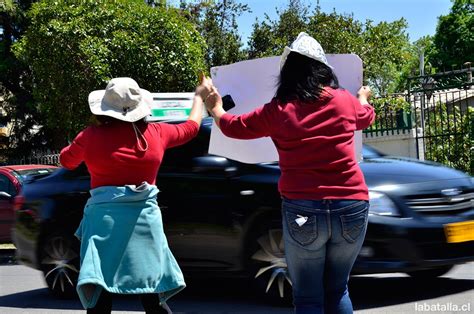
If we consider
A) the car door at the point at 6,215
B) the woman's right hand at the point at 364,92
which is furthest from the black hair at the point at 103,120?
the car door at the point at 6,215

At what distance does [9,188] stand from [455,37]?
54.0 meters

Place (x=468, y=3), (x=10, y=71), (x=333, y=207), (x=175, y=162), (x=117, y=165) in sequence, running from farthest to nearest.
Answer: (x=468, y=3) < (x=10, y=71) < (x=175, y=162) < (x=117, y=165) < (x=333, y=207)

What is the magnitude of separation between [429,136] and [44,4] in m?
11.5

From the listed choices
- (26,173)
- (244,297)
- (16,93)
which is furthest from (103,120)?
(16,93)

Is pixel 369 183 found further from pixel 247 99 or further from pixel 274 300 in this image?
pixel 247 99

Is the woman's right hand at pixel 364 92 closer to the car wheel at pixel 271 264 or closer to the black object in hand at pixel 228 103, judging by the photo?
the black object in hand at pixel 228 103

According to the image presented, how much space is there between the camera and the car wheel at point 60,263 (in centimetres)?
686

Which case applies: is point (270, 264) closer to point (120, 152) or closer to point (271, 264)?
point (271, 264)

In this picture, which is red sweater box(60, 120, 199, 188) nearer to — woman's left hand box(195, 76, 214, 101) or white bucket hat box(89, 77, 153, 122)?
white bucket hat box(89, 77, 153, 122)

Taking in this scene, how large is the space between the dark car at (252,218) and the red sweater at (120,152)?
7.07 ft

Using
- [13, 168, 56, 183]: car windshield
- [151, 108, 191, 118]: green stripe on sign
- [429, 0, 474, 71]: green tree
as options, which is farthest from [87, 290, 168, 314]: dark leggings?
[429, 0, 474, 71]: green tree

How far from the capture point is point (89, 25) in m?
19.7

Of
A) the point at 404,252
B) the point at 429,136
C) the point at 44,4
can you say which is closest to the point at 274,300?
the point at 404,252

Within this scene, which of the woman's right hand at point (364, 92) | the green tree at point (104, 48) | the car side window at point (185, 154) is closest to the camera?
the woman's right hand at point (364, 92)
